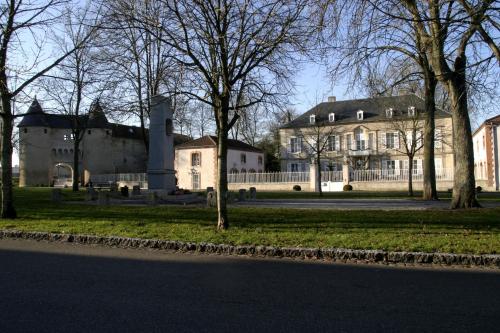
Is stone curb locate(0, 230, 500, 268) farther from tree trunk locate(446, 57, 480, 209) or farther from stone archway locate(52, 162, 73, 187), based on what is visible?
stone archway locate(52, 162, 73, 187)

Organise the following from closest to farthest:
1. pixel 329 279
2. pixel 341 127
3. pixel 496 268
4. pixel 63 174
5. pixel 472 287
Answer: pixel 472 287 < pixel 329 279 < pixel 496 268 < pixel 341 127 < pixel 63 174

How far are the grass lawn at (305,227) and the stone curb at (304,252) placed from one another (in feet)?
1.29

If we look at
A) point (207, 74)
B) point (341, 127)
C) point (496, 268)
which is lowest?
point (496, 268)

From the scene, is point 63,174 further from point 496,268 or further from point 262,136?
point 496,268

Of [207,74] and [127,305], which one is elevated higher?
[207,74]

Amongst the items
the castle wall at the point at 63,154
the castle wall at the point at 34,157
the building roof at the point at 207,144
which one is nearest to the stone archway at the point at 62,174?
the castle wall at the point at 63,154

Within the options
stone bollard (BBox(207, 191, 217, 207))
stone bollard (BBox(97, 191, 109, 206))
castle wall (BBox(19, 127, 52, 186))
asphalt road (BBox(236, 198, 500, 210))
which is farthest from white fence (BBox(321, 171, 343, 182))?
castle wall (BBox(19, 127, 52, 186))

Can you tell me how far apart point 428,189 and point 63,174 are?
203 feet

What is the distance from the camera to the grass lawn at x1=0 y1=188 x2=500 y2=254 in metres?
9.51

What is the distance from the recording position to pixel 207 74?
1192 centimetres

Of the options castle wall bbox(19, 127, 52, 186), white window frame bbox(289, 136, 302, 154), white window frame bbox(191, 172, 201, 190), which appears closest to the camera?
white window frame bbox(191, 172, 201, 190)

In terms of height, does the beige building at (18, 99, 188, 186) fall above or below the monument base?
above

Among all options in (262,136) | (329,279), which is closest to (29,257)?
(329,279)

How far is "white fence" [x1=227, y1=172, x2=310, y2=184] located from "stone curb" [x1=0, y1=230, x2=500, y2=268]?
107 ft
